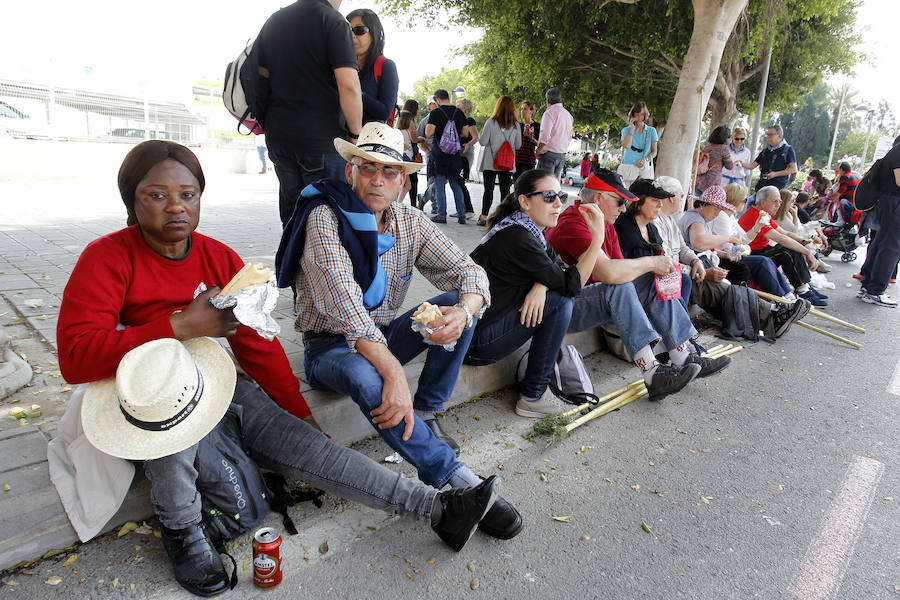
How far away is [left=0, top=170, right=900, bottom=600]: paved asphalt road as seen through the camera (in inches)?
78.3

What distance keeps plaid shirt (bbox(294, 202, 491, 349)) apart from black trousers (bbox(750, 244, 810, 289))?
16.8 ft

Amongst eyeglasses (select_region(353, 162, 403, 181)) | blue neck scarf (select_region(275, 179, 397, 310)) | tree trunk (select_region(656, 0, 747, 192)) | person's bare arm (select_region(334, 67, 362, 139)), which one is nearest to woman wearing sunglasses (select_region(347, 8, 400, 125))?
person's bare arm (select_region(334, 67, 362, 139))

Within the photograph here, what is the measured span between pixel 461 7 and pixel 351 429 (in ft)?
42.3

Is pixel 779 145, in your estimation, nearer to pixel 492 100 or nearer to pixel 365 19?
pixel 365 19

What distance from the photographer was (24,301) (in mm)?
3785

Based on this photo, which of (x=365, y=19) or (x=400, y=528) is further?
(x=365, y=19)

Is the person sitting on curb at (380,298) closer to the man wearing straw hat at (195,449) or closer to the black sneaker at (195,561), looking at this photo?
the man wearing straw hat at (195,449)

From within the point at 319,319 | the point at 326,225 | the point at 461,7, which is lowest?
the point at 319,319

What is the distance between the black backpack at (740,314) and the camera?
527 centimetres

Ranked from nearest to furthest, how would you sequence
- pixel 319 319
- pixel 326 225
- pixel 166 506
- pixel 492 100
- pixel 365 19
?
pixel 166 506 < pixel 326 225 < pixel 319 319 < pixel 365 19 < pixel 492 100

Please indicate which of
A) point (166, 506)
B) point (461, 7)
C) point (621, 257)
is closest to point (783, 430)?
point (621, 257)

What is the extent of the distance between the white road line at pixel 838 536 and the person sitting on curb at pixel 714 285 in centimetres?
240

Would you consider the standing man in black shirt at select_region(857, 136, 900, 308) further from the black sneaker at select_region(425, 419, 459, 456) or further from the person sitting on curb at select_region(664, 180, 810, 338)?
the black sneaker at select_region(425, 419, 459, 456)

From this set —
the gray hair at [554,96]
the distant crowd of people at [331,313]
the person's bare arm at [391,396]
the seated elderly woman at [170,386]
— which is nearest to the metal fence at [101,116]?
the gray hair at [554,96]
